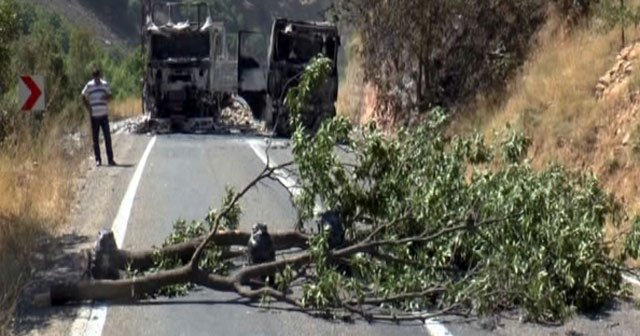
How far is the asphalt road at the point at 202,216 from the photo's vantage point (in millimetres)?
10141

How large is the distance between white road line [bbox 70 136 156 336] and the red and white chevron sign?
1821mm

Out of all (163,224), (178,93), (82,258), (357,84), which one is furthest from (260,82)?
(82,258)

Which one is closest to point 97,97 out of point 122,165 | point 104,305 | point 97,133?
point 97,133

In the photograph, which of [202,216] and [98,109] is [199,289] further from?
[98,109]

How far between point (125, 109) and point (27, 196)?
1449 inches

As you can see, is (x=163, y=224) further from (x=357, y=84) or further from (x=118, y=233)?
(x=357, y=84)

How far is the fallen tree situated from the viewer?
1028 cm

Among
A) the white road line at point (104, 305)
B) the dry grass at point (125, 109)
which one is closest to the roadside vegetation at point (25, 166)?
the white road line at point (104, 305)

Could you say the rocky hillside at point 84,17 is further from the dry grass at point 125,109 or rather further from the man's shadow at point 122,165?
the man's shadow at point 122,165

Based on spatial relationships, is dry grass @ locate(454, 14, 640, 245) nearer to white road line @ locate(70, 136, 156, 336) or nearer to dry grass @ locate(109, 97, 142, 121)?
white road line @ locate(70, 136, 156, 336)

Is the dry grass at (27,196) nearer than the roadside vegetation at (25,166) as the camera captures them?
Yes

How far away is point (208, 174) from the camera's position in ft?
72.9

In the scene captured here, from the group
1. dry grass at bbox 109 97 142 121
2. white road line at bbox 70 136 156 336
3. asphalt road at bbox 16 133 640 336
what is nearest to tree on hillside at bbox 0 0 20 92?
asphalt road at bbox 16 133 640 336

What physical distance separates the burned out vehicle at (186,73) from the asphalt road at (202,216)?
2.48 m
